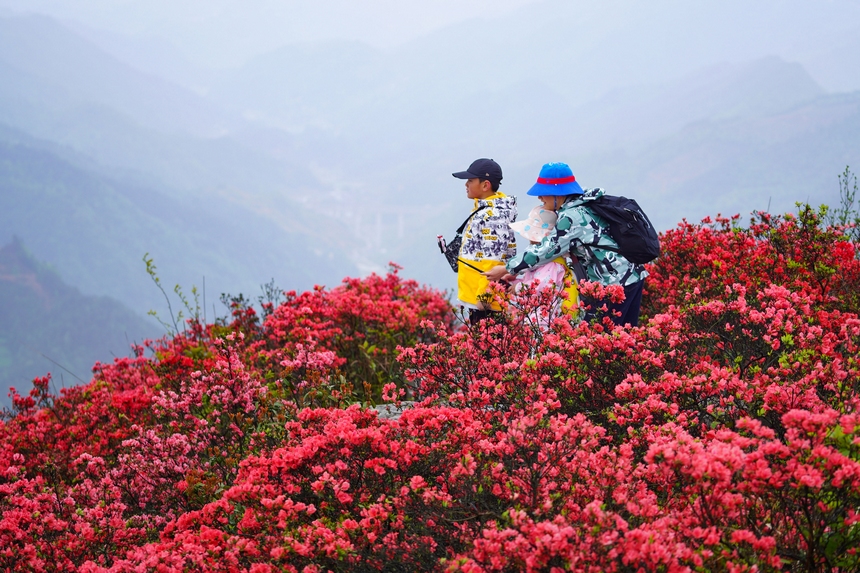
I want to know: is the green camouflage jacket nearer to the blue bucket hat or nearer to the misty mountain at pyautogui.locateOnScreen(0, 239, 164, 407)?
the blue bucket hat

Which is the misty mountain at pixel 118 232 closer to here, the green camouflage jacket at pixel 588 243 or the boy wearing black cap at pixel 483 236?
the boy wearing black cap at pixel 483 236

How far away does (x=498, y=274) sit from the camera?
534cm

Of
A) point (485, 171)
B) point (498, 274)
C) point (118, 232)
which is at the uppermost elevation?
point (118, 232)

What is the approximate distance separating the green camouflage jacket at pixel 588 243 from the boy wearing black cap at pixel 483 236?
2.30 ft

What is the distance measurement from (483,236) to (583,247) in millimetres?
1019

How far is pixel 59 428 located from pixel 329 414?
4445 mm

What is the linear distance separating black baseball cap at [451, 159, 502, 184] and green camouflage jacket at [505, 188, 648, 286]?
960 millimetres

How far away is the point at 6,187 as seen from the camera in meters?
138

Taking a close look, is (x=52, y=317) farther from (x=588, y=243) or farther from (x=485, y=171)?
(x=588, y=243)

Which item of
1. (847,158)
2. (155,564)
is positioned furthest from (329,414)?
(847,158)

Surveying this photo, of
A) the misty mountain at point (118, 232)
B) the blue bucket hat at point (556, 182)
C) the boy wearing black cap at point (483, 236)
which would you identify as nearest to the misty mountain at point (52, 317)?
the misty mountain at point (118, 232)

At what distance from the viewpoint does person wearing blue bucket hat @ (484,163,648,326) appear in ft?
15.6

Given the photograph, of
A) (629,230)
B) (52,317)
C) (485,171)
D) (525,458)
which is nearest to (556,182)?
(629,230)

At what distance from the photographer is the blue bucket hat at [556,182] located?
4.93m
